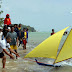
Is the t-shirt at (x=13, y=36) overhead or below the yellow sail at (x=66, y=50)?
below

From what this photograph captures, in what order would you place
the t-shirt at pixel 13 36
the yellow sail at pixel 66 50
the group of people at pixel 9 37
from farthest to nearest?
the t-shirt at pixel 13 36 < the yellow sail at pixel 66 50 < the group of people at pixel 9 37

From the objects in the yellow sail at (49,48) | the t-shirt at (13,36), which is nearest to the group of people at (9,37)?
the t-shirt at (13,36)

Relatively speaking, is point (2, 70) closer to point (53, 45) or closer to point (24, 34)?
point (53, 45)

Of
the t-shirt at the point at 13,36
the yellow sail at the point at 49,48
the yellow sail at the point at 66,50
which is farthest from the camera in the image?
the t-shirt at the point at 13,36

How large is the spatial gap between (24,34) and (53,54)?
8.25 metres

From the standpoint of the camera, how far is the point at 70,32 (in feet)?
23.2

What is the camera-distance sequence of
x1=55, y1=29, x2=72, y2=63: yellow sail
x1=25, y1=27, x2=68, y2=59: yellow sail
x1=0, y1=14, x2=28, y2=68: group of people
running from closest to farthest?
1. x1=0, y1=14, x2=28, y2=68: group of people
2. x1=25, y1=27, x2=68, y2=59: yellow sail
3. x1=55, y1=29, x2=72, y2=63: yellow sail

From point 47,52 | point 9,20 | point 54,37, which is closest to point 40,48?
point 47,52

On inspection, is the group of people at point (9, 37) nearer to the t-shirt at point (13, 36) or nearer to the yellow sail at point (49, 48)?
the t-shirt at point (13, 36)

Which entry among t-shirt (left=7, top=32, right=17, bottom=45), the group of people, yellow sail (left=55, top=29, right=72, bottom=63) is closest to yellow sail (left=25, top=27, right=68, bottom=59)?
yellow sail (left=55, top=29, right=72, bottom=63)

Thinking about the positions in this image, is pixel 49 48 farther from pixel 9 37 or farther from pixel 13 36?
pixel 13 36

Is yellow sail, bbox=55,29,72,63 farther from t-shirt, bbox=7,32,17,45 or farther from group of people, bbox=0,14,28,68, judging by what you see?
t-shirt, bbox=7,32,17,45

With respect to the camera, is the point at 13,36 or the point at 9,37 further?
the point at 13,36

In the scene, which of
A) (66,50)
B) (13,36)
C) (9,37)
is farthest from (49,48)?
(13,36)
